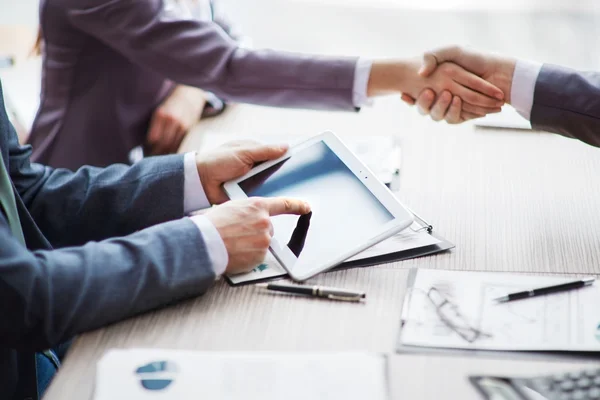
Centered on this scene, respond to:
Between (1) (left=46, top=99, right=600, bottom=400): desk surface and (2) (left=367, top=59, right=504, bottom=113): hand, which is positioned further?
(2) (left=367, top=59, right=504, bottom=113): hand

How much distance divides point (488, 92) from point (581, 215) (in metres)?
0.31

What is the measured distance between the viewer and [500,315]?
2.87ft

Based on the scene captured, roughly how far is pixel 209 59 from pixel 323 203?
536mm

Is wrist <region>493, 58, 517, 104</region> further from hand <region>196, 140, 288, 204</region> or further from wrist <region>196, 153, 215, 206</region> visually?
wrist <region>196, 153, 215, 206</region>

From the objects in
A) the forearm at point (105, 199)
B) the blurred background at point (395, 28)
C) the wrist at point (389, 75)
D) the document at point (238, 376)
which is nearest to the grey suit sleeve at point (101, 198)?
the forearm at point (105, 199)

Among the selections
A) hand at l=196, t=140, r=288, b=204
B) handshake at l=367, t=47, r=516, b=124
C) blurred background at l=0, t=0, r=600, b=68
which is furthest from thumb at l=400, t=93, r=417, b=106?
blurred background at l=0, t=0, r=600, b=68

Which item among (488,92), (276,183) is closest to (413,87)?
(488,92)

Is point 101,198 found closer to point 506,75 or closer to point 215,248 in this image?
point 215,248

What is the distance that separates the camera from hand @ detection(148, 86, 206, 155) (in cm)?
148

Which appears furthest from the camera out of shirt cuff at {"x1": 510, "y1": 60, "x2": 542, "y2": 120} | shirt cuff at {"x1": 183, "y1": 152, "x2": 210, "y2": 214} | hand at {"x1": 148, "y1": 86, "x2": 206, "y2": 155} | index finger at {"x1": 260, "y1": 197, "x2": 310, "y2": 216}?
hand at {"x1": 148, "y1": 86, "x2": 206, "y2": 155}

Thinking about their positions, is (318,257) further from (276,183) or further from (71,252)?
(71,252)

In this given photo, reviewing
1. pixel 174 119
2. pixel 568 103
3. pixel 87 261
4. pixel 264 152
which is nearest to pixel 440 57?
pixel 568 103

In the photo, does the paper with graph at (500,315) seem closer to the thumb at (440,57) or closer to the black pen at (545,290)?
the black pen at (545,290)

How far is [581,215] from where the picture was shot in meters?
1.09
